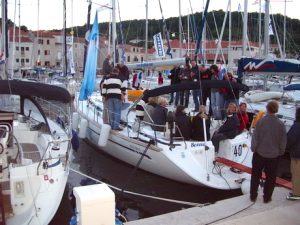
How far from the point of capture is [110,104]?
31.6 feet

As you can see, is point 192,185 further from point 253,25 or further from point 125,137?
point 253,25

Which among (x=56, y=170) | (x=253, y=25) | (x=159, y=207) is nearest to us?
(x=56, y=170)

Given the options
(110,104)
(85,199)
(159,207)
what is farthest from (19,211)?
(110,104)

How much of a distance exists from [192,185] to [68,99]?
2860 mm

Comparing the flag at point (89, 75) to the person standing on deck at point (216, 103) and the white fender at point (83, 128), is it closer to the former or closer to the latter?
the white fender at point (83, 128)

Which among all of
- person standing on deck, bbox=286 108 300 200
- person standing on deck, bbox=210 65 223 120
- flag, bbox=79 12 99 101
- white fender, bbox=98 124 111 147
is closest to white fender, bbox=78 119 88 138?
flag, bbox=79 12 99 101

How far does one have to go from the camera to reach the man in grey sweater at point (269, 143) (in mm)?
5188

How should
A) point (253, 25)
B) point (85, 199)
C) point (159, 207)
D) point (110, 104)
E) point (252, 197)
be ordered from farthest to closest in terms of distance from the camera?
point (253, 25) → point (110, 104) → point (159, 207) → point (252, 197) → point (85, 199)

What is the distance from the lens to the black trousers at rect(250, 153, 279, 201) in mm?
5316

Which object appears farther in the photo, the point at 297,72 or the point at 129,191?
the point at 297,72

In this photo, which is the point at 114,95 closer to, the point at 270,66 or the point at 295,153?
the point at 270,66

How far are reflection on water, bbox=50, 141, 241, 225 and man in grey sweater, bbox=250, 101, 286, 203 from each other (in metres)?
2.39

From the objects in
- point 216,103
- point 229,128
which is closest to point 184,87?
point 229,128

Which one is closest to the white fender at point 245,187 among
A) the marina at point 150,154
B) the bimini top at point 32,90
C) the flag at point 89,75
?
the marina at point 150,154
